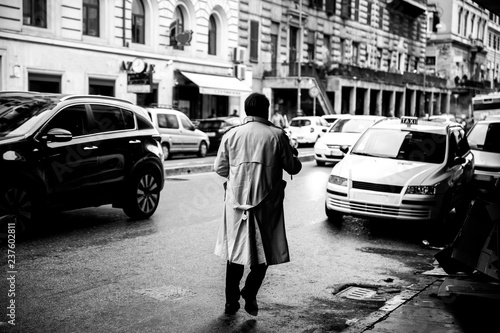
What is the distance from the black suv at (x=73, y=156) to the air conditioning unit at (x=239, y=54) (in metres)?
25.8

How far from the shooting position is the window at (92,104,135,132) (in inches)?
358

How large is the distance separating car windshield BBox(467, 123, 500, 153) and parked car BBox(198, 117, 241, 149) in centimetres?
1381

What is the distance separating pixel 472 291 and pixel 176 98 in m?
27.0

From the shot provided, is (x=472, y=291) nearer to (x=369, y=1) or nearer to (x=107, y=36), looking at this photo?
(x=107, y=36)

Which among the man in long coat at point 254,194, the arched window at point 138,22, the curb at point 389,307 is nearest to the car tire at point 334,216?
the curb at point 389,307

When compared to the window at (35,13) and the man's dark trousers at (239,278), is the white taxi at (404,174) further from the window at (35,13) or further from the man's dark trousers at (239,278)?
the window at (35,13)

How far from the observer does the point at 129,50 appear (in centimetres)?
2830

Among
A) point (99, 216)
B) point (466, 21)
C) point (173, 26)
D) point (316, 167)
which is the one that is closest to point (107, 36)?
point (173, 26)

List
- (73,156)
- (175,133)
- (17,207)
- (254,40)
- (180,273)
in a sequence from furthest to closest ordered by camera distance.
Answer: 1. (254,40)
2. (175,133)
3. (73,156)
4. (17,207)
5. (180,273)

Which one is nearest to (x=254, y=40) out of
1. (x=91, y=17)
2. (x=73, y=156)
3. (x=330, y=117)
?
(x=330, y=117)

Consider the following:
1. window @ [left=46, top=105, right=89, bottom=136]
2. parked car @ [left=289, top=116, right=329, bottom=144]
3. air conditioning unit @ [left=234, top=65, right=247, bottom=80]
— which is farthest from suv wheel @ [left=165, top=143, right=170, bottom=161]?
air conditioning unit @ [left=234, top=65, right=247, bottom=80]

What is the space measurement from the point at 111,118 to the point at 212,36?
86.0 feet

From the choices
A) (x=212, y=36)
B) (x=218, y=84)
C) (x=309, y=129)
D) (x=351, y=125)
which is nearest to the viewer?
(x=351, y=125)

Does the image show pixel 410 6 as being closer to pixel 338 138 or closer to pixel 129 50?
pixel 129 50
